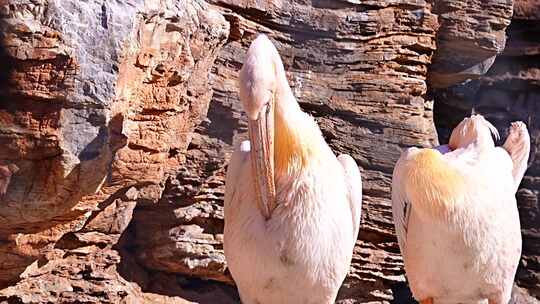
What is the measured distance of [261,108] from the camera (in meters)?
3.75

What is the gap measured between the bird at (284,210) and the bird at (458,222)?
18.9 inches

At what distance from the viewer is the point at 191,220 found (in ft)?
19.7

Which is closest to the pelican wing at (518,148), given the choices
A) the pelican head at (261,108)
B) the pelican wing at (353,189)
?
the pelican wing at (353,189)

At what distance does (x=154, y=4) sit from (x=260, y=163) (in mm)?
998

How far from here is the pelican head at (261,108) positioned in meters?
3.71

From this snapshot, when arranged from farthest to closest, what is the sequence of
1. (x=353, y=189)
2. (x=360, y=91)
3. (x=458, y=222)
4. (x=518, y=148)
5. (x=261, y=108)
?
(x=360, y=91), (x=518, y=148), (x=458, y=222), (x=353, y=189), (x=261, y=108)

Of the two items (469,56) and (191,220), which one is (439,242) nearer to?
(191,220)

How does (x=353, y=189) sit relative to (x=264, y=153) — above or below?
below

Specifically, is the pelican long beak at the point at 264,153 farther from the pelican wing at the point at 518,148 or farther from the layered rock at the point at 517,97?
the layered rock at the point at 517,97

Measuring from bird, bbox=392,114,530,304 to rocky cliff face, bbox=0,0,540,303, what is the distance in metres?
1.25

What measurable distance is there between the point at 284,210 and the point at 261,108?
42 centimetres

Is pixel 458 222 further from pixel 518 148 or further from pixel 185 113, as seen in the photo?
pixel 185 113

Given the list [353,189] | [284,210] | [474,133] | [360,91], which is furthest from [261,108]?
[360,91]

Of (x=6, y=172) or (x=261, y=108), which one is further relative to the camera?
(x=6, y=172)
